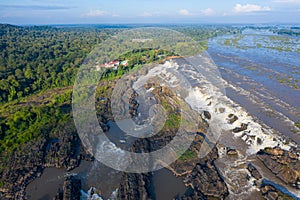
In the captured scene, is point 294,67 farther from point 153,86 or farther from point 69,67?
point 69,67

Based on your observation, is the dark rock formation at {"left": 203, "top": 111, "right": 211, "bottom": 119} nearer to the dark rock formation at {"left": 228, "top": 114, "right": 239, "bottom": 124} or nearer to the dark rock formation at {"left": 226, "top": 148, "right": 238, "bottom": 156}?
the dark rock formation at {"left": 228, "top": 114, "right": 239, "bottom": 124}

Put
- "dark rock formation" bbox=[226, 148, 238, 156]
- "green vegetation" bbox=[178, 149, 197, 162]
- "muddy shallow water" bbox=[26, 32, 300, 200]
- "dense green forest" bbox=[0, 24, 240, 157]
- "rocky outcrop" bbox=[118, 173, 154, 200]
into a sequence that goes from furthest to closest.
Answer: "dense green forest" bbox=[0, 24, 240, 157] → "dark rock formation" bbox=[226, 148, 238, 156] → "green vegetation" bbox=[178, 149, 197, 162] → "muddy shallow water" bbox=[26, 32, 300, 200] → "rocky outcrop" bbox=[118, 173, 154, 200]

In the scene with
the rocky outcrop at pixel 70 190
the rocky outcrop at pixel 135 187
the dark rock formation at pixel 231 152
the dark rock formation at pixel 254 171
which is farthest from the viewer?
the dark rock formation at pixel 231 152

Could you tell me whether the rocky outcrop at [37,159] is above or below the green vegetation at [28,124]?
below

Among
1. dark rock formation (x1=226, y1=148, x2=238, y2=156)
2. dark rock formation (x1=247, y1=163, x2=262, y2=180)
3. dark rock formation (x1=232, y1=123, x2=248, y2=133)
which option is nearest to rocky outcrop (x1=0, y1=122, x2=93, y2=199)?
dark rock formation (x1=226, y1=148, x2=238, y2=156)

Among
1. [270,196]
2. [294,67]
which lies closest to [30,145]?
[270,196]

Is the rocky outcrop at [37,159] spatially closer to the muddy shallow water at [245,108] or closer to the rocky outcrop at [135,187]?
the muddy shallow water at [245,108]

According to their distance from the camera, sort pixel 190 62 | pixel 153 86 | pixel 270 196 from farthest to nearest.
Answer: pixel 190 62
pixel 153 86
pixel 270 196

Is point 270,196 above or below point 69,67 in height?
below

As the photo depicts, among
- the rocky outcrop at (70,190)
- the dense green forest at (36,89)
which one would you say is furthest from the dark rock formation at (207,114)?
the rocky outcrop at (70,190)
